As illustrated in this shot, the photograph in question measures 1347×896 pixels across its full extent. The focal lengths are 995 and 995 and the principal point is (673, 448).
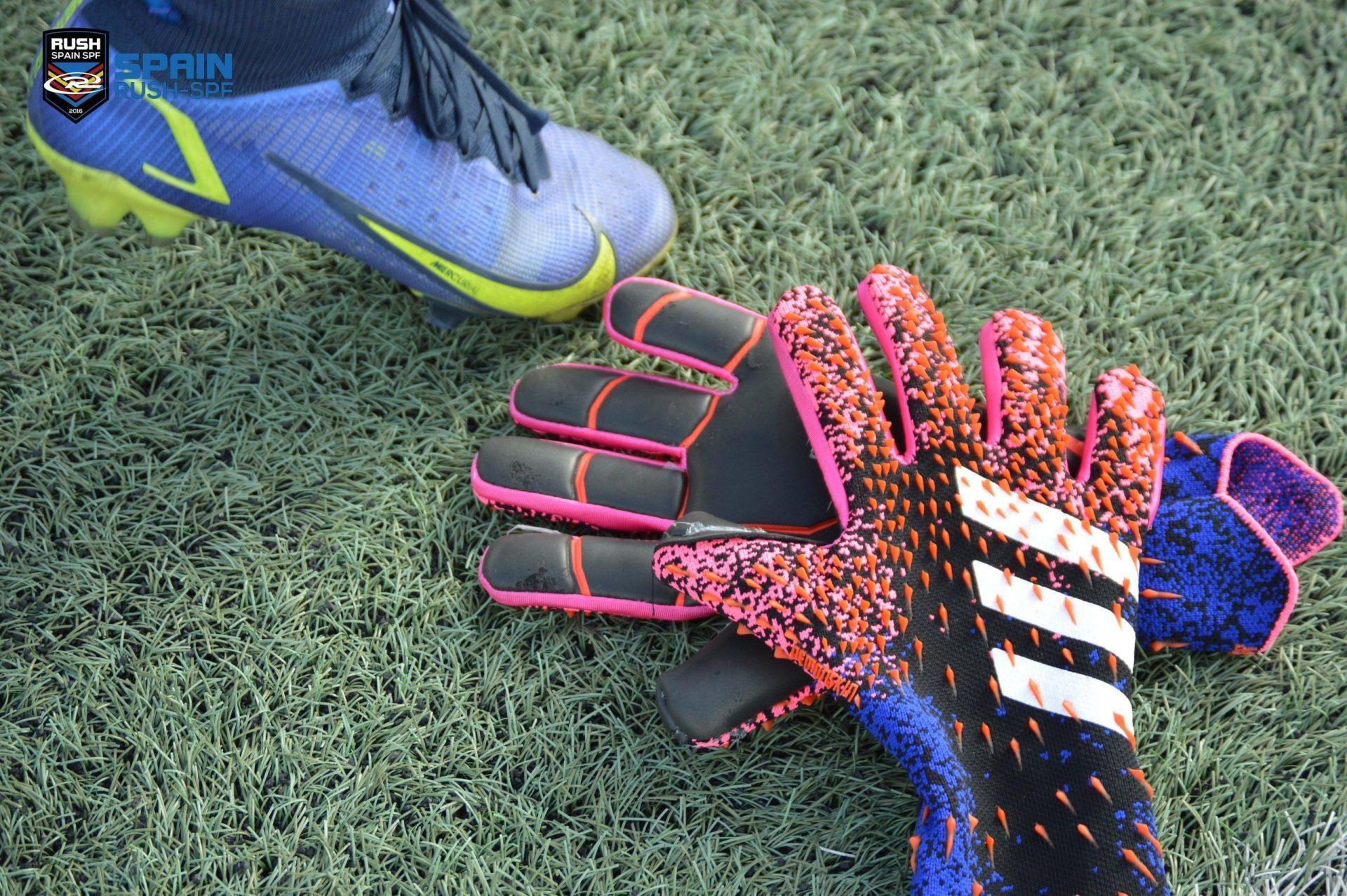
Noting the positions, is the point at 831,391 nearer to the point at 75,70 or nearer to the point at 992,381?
the point at 992,381

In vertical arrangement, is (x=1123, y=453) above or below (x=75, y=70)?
below

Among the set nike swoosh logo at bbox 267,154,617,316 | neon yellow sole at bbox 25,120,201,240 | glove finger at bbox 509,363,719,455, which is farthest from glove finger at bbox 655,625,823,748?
neon yellow sole at bbox 25,120,201,240

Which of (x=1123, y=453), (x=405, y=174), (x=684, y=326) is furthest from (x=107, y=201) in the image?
(x=1123, y=453)

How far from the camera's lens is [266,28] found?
2.64ft

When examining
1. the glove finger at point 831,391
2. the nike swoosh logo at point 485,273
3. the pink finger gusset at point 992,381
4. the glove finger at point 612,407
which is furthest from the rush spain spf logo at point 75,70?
the pink finger gusset at point 992,381

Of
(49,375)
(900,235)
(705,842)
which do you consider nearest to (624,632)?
(705,842)

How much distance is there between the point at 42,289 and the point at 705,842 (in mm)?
894

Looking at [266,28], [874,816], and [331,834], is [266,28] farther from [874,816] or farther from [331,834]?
[874,816]

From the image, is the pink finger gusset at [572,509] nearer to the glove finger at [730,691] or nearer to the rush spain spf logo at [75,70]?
the glove finger at [730,691]

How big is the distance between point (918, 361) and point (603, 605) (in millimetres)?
359

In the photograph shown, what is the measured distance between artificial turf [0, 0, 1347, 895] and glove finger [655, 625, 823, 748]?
0.06 m

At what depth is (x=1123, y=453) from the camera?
2.89 feet

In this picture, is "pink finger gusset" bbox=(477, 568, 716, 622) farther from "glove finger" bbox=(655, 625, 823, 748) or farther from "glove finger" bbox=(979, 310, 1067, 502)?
"glove finger" bbox=(979, 310, 1067, 502)

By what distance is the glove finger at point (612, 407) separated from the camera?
955 mm
